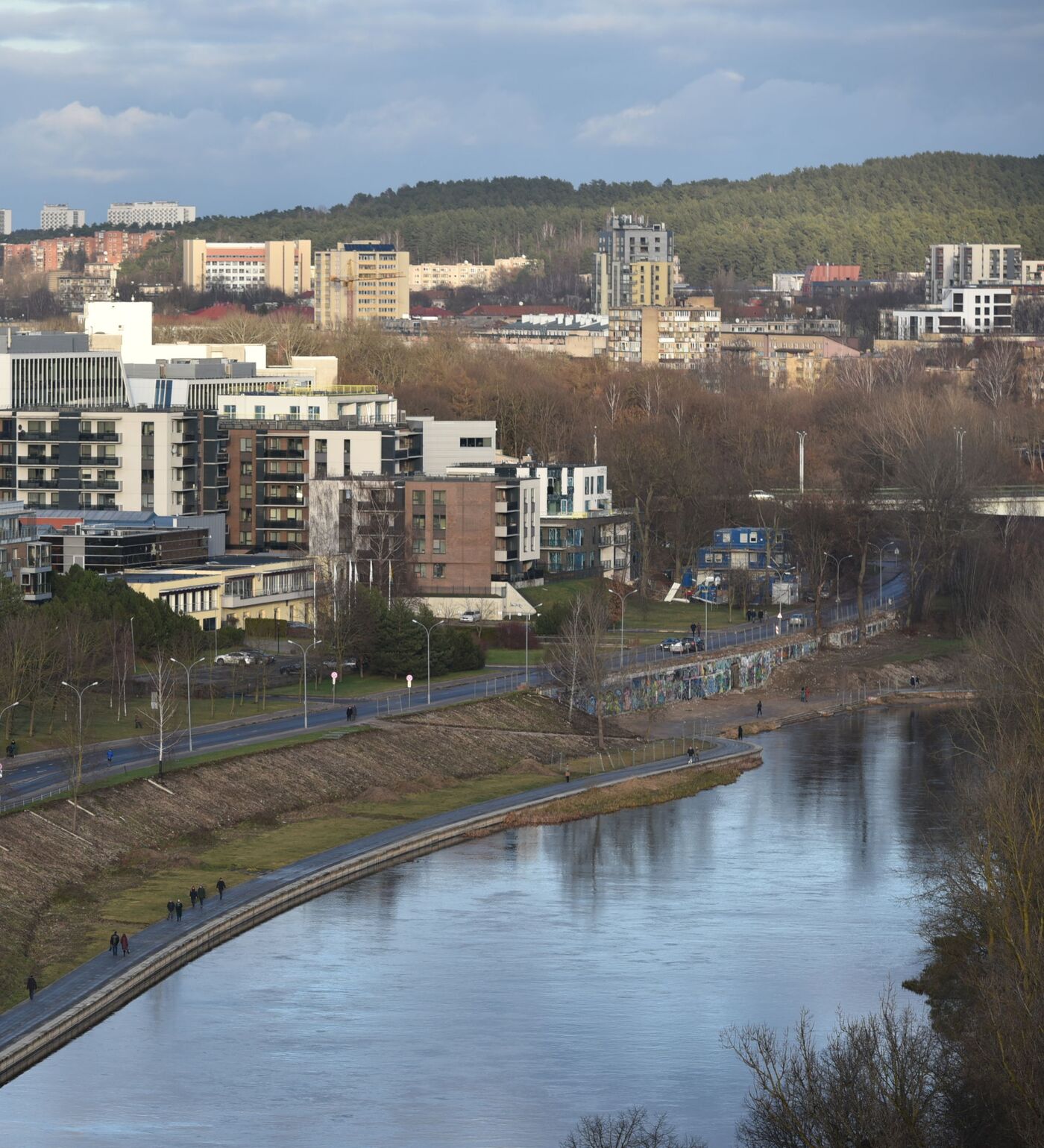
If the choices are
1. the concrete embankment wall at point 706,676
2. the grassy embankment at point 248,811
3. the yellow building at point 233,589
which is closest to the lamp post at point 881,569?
the concrete embankment wall at point 706,676

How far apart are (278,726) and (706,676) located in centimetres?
2026

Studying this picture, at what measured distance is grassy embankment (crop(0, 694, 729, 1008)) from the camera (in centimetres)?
5353

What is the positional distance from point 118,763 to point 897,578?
2290 inches

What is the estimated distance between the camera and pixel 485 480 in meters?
98.1

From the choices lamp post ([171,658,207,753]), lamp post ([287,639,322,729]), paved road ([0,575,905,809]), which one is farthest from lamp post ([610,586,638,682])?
lamp post ([171,658,207,753])

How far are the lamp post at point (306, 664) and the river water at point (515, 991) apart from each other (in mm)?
10824

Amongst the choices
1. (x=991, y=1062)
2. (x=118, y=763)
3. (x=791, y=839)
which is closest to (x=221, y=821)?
(x=118, y=763)

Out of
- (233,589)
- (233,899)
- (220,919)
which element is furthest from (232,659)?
(220,919)

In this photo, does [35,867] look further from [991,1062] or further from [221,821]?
[991,1062]

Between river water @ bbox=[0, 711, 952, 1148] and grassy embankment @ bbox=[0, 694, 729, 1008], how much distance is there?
2769 millimetres

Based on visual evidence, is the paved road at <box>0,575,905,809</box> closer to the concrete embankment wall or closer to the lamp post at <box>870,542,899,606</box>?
the concrete embankment wall

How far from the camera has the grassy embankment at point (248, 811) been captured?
53.5 metres

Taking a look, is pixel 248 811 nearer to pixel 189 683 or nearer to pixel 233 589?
pixel 189 683

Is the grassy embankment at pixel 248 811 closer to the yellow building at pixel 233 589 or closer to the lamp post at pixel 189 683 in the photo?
the lamp post at pixel 189 683
